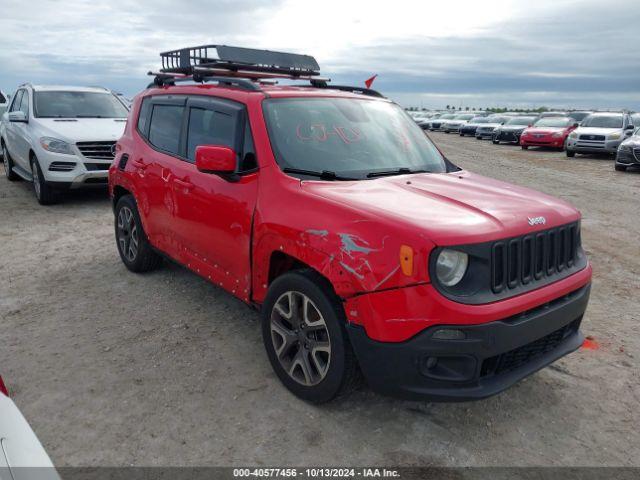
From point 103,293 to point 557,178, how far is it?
1169 centimetres

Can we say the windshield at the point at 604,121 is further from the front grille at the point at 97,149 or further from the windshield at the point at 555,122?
the front grille at the point at 97,149

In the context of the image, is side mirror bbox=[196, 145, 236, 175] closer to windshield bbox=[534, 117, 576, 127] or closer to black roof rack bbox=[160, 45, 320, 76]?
black roof rack bbox=[160, 45, 320, 76]

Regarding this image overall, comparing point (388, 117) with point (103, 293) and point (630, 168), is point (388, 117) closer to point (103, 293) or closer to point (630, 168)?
point (103, 293)

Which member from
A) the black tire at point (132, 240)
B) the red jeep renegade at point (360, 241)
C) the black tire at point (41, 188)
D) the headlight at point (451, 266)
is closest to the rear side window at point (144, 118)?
the red jeep renegade at point (360, 241)

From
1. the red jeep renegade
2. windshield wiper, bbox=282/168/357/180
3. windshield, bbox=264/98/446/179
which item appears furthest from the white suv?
windshield wiper, bbox=282/168/357/180

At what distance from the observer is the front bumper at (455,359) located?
2570 millimetres

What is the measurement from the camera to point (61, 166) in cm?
836

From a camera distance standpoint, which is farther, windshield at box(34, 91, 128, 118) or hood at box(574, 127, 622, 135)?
hood at box(574, 127, 622, 135)

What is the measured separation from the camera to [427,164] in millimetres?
3953

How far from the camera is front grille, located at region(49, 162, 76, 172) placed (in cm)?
834

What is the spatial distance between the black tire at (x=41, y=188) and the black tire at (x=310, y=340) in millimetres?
6756

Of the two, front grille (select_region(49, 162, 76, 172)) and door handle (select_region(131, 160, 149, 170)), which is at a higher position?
door handle (select_region(131, 160, 149, 170))

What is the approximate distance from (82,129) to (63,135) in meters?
0.39

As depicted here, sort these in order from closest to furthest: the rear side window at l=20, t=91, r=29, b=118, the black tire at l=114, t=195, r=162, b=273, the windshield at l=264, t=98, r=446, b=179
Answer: the windshield at l=264, t=98, r=446, b=179 < the black tire at l=114, t=195, r=162, b=273 < the rear side window at l=20, t=91, r=29, b=118
